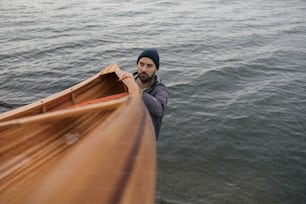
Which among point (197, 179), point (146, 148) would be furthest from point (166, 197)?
point (146, 148)

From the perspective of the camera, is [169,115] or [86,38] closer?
[169,115]

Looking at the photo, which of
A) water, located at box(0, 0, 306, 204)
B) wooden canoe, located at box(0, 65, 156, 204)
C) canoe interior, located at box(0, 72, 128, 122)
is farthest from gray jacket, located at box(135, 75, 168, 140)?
water, located at box(0, 0, 306, 204)

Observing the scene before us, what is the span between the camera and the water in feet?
18.8

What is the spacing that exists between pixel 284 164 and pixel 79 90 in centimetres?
406

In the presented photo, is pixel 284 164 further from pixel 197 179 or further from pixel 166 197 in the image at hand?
pixel 166 197

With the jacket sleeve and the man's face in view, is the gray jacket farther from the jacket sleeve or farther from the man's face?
the man's face

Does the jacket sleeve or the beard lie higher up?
the beard

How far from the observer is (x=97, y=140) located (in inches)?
81.8

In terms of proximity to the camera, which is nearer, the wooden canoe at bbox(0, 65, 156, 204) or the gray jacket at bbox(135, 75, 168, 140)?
the wooden canoe at bbox(0, 65, 156, 204)

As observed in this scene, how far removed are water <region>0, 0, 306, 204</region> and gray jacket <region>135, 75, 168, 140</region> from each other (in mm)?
1792

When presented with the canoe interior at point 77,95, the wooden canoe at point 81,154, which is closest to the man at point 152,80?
the wooden canoe at point 81,154

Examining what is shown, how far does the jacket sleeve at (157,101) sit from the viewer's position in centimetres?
375

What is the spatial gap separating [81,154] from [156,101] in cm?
202

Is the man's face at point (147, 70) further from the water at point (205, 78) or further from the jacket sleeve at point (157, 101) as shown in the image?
the water at point (205, 78)
